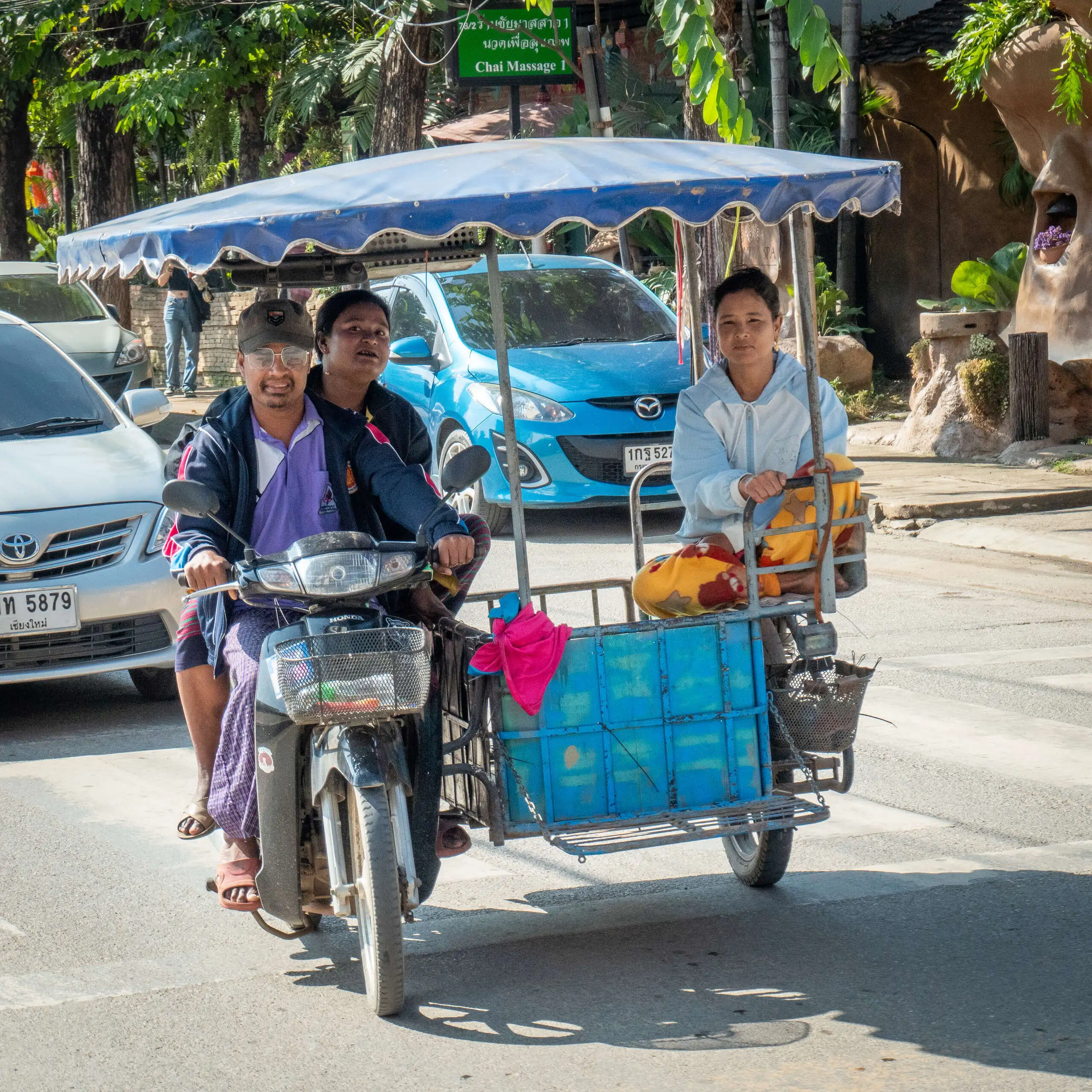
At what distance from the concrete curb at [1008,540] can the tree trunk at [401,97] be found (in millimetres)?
7090

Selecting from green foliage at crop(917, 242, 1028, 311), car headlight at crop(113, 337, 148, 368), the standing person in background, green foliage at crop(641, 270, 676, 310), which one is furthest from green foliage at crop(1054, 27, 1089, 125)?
the standing person in background

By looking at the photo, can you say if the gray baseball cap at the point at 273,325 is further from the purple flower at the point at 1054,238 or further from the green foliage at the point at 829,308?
the green foliage at the point at 829,308

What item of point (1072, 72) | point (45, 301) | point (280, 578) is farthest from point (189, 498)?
point (45, 301)

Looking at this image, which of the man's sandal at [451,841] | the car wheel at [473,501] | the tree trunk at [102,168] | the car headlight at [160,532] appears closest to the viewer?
the man's sandal at [451,841]

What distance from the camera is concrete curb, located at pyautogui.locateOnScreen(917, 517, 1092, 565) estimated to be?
10.1 metres

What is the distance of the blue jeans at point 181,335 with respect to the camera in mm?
21781

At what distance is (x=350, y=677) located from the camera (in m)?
3.68

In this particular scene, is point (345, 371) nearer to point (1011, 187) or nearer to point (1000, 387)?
point (1000, 387)

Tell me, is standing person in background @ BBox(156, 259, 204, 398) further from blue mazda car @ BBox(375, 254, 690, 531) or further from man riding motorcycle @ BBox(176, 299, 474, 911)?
man riding motorcycle @ BBox(176, 299, 474, 911)

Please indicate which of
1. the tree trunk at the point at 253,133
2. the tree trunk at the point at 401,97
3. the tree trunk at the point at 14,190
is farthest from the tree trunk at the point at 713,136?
the tree trunk at the point at 14,190

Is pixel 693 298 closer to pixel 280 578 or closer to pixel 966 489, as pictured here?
pixel 280 578

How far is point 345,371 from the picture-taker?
195 inches

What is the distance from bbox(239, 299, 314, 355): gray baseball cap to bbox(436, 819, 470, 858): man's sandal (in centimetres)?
131

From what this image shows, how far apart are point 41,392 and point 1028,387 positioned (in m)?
8.53
